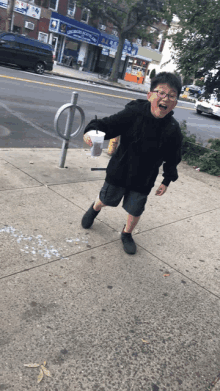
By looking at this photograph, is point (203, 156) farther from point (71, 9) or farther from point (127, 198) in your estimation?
point (71, 9)

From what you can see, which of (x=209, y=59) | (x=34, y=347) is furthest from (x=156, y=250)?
(x=209, y=59)

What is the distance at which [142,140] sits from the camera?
115 inches

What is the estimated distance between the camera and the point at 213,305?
→ 110 inches

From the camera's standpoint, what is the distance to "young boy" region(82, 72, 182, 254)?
283cm

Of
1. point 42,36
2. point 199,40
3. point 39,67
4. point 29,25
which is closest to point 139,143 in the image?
point 199,40

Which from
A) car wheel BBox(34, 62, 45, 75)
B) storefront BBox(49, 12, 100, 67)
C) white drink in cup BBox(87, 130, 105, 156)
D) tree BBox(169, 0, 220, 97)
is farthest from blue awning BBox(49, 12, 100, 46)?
white drink in cup BBox(87, 130, 105, 156)

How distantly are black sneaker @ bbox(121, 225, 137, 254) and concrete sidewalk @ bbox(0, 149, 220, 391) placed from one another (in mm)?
63

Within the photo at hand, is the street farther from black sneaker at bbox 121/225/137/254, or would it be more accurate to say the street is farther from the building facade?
the building facade

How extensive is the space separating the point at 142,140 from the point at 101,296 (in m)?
1.36

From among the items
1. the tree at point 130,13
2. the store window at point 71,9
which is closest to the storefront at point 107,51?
the store window at point 71,9

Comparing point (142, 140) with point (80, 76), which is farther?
point (80, 76)

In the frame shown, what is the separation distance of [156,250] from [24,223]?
140 cm

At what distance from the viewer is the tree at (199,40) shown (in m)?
7.09

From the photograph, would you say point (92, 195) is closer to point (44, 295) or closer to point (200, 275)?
point (200, 275)
